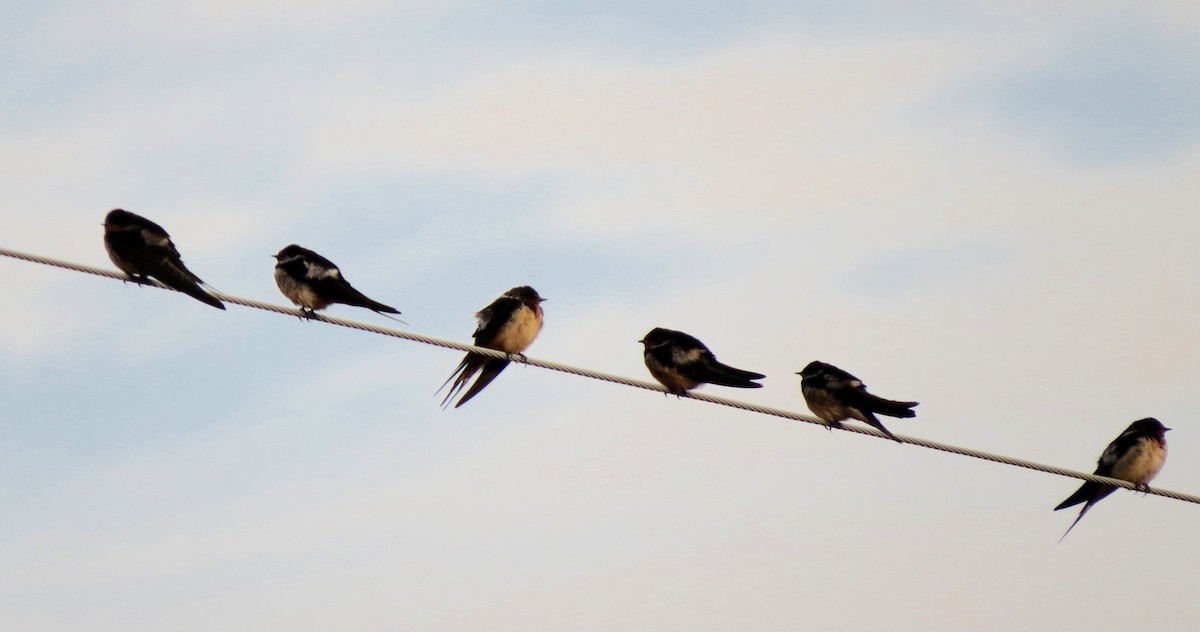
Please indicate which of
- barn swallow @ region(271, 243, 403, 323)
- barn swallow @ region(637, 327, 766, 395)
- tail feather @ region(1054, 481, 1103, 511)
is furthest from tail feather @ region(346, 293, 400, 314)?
tail feather @ region(1054, 481, 1103, 511)

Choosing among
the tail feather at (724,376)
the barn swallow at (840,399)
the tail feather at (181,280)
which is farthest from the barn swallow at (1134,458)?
the tail feather at (181,280)

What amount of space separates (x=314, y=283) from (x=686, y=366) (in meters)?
2.29

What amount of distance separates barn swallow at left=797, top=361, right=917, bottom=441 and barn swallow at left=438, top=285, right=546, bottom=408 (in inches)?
70.6

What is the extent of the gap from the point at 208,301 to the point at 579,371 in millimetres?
1987

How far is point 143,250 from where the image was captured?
8.86 m

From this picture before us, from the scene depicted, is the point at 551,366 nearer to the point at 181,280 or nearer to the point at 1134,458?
the point at 181,280

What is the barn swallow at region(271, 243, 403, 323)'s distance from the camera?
9250mm

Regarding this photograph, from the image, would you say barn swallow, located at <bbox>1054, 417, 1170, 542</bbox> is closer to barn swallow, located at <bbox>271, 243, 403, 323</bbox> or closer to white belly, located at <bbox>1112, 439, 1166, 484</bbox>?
white belly, located at <bbox>1112, 439, 1166, 484</bbox>

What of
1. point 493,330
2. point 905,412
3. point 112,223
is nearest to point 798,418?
point 905,412

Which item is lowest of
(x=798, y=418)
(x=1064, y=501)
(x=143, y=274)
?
(x=798, y=418)

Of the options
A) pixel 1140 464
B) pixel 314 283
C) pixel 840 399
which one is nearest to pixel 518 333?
pixel 314 283

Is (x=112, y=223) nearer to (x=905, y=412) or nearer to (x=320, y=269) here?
(x=320, y=269)

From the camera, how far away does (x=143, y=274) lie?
8883mm

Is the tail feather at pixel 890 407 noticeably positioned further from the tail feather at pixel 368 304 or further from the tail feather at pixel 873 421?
the tail feather at pixel 368 304
